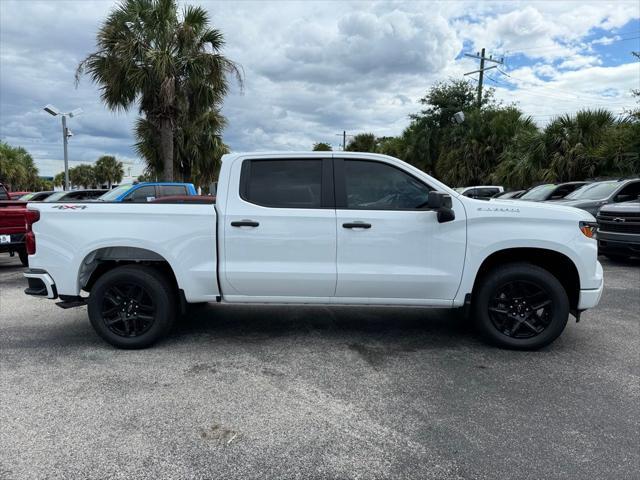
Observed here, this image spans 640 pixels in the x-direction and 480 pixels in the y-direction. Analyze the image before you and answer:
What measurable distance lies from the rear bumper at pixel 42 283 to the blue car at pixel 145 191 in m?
7.68

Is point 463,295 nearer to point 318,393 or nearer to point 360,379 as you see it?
point 360,379

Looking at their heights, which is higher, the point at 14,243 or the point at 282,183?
the point at 282,183

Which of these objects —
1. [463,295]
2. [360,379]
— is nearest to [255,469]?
[360,379]

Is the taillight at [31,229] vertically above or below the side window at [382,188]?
Answer: below

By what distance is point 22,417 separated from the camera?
321cm

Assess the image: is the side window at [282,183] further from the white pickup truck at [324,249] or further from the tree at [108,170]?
the tree at [108,170]

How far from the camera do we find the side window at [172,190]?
1283 centimetres

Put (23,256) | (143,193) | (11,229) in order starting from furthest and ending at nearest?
(143,193) < (23,256) < (11,229)

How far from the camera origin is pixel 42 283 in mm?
4531

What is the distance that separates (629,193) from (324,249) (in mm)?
9569

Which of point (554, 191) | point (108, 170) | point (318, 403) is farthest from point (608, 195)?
point (108, 170)

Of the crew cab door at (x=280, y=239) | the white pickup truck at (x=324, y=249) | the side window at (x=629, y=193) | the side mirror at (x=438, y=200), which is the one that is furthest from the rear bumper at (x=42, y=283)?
the side window at (x=629, y=193)

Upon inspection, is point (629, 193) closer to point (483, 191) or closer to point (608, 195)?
point (608, 195)

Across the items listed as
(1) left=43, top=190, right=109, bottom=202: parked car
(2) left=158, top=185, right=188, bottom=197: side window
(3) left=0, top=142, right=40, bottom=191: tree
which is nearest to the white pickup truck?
(2) left=158, top=185, right=188, bottom=197: side window
